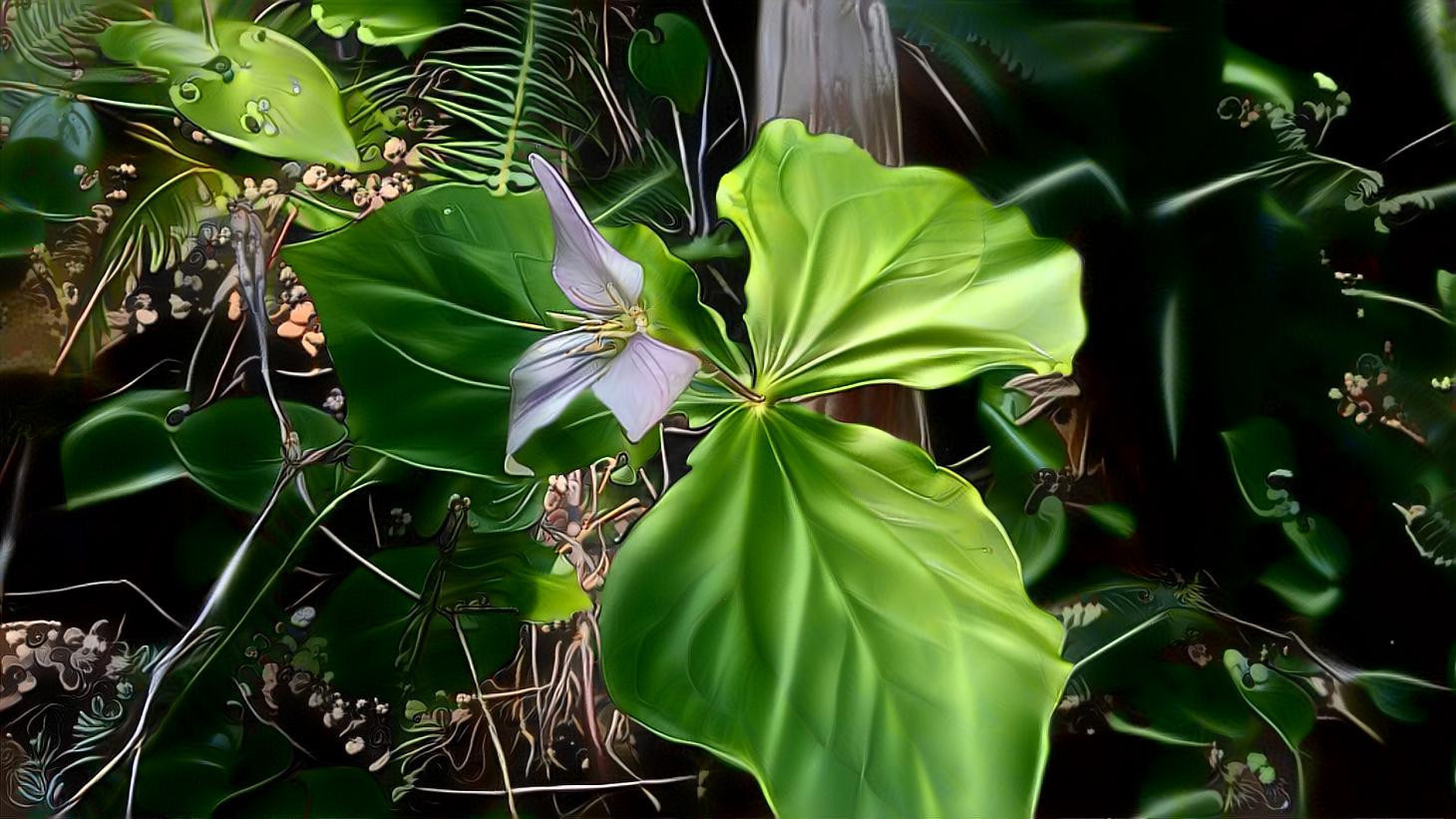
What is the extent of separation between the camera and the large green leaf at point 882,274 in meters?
0.74

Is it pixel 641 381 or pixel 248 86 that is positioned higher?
pixel 248 86

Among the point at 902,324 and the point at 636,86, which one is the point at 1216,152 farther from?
the point at 636,86

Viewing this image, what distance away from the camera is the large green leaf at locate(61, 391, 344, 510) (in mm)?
731

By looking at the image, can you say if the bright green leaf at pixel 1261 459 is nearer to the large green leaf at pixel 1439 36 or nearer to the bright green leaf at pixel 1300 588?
the bright green leaf at pixel 1300 588

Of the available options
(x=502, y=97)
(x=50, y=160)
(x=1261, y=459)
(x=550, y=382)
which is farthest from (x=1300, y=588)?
(x=50, y=160)

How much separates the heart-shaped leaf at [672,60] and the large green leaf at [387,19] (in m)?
0.15

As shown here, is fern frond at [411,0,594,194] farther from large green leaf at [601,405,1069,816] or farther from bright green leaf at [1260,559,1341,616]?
bright green leaf at [1260,559,1341,616]

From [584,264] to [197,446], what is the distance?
1.10ft

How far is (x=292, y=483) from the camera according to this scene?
732mm

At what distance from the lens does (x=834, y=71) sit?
2.51 ft

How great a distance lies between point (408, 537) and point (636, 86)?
0.40 meters

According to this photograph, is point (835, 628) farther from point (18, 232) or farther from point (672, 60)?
point (18, 232)

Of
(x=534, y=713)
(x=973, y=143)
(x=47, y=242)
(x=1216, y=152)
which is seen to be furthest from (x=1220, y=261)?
(x=47, y=242)

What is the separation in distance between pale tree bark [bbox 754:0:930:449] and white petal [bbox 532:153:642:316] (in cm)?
17
